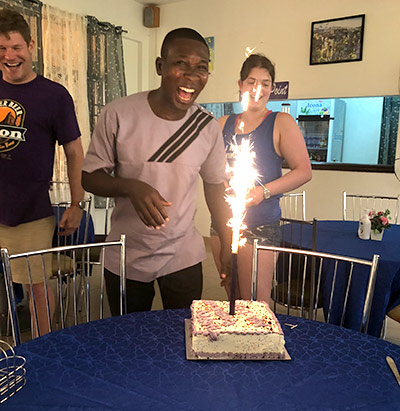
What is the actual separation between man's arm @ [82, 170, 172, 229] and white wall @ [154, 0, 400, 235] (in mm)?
3511

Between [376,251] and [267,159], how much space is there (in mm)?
858

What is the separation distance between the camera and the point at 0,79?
6.56 feet

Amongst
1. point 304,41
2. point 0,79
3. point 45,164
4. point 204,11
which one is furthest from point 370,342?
point 204,11

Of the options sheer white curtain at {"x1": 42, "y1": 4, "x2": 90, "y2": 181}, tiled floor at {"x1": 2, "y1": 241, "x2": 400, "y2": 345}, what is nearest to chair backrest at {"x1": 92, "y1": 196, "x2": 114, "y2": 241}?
sheer white curtain at {"x1": 42, "y1": 4, "x2": 90, "y2": 181}

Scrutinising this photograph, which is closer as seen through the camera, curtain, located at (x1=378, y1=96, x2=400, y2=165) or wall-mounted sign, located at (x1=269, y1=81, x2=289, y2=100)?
curtain, located at (x1=378, y1=96, x2=400, y2=165)

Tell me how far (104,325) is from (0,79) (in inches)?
54.9

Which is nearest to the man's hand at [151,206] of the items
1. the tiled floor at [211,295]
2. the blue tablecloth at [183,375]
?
the blue tablecloth at [183,375]

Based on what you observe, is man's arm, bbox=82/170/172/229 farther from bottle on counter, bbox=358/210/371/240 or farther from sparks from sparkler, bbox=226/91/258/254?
bottle on counter, bbox=358/210/371/240

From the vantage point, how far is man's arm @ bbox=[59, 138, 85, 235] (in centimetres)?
212

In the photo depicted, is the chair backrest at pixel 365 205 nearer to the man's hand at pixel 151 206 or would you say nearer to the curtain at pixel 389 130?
the curtain at pixel 389 130

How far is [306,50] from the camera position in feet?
14.5

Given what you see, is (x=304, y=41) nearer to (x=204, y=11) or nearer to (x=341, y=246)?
(x=204, y=11)

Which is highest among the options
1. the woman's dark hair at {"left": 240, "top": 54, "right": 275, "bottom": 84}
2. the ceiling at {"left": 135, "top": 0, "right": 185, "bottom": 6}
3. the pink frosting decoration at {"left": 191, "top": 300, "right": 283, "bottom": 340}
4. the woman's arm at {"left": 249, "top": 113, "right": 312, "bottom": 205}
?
the ceiling at {"left": 135, "top": 0, "right": 185, "bottom": 6}

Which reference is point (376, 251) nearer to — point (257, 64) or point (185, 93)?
point (257, 64)
